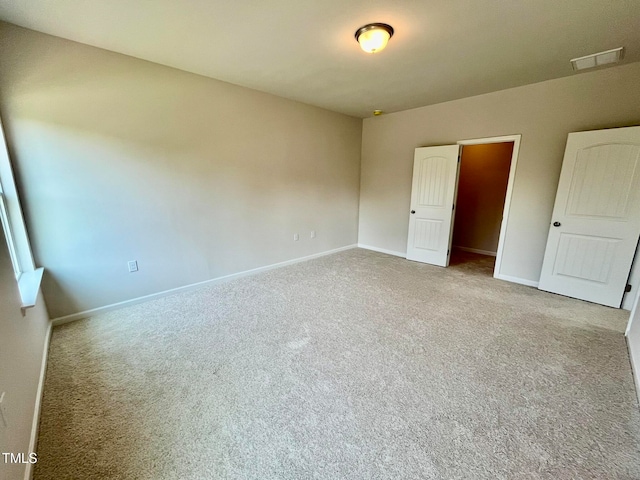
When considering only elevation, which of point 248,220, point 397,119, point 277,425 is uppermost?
point 397,119

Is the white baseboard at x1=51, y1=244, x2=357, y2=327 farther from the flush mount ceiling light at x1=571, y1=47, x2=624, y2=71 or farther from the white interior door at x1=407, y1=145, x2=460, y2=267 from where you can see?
the flush mount ceiling light at x1=571, y1=47, x2=624, y2=71

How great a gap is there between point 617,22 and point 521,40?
578mm

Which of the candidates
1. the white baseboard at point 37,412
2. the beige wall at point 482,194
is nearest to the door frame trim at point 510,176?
the beige wall at point 482,194

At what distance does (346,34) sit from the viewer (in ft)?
6.88

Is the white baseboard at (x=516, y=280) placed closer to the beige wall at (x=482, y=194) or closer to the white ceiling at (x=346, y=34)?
the beige wall at (x=482, y=194)

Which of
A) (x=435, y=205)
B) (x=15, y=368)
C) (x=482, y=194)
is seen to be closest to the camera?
(x=15, y=368)

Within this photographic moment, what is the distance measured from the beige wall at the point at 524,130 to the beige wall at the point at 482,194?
120cm

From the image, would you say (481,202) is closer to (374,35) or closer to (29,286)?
(374,35)

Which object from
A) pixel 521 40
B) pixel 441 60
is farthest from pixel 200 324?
pixel 521 40

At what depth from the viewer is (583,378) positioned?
1812 mm

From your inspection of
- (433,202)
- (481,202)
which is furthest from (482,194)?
(433,202)

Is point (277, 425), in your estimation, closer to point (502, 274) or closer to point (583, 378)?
point (583, 378)

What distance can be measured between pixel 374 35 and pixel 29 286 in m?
3.22

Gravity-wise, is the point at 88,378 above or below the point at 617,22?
below
